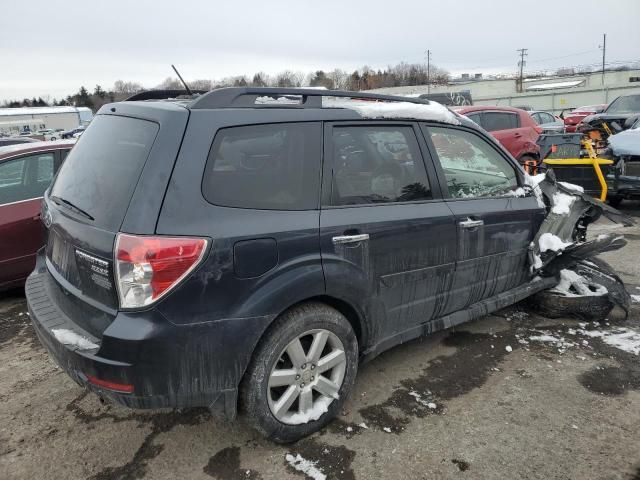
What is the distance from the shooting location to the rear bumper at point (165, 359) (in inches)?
85.5

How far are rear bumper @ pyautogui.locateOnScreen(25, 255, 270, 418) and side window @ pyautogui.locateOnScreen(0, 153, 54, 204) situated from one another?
3118 mm

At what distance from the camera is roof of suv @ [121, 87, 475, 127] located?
2513mm

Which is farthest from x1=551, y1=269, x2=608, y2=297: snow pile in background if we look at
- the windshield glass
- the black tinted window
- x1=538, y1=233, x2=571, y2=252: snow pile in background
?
the windshield glass

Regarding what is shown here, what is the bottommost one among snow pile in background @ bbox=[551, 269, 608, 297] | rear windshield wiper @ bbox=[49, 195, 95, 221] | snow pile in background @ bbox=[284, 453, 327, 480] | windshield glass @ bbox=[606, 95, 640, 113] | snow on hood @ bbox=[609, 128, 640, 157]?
snow pile in background @ bbox=[284, 453, 327, 480]

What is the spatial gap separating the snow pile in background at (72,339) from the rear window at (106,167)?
1.81ft

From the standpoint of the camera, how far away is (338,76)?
80.7m

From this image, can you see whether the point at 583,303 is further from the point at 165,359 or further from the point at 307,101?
the point at 165,359

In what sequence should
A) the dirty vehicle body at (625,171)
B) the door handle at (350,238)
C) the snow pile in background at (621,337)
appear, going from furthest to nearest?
the dirty vehicle body at (625,171), the snow pile in background at (621,337), the door handle at (350,238)

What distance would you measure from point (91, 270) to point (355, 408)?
170 centimetres

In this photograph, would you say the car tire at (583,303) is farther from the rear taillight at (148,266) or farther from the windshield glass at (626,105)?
the windshield glass at (626,105)

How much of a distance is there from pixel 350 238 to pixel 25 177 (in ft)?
13.2

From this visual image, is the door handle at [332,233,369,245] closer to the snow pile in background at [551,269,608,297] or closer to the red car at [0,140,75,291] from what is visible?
the snow pile in background at [551,269,608,297]

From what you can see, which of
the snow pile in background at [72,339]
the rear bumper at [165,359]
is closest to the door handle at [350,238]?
the rear bumper at [165,359]

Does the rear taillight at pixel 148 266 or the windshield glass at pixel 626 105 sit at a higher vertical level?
the windshield glass at pixel 626 105
